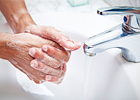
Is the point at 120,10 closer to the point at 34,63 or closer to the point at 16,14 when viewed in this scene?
the point at 34,63

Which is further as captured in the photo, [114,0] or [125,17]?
[114,0]

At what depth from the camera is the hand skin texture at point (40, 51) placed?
471mm

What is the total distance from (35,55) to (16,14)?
8.9 inches

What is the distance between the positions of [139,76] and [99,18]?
0.86 feet

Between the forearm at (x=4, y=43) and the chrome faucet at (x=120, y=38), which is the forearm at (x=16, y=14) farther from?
the chrome faucet at (x=120, y=38)

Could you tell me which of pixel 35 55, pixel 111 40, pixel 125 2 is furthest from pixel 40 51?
pixel 125 2

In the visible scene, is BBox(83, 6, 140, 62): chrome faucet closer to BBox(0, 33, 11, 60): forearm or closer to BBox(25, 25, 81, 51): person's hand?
BBox(25, 25, 81, 51): person's hand

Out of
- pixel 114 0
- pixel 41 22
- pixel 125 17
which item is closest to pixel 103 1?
pixel 114 0

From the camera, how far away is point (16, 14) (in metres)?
0.62

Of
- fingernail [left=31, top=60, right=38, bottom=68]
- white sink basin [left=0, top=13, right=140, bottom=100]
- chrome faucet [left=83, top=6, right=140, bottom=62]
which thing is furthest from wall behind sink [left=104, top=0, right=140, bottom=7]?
fingernail [left=31, top=60, right=38, bottom=68]

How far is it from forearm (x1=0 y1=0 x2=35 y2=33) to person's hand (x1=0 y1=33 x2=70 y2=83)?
0.11m

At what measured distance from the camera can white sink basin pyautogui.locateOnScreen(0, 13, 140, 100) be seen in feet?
1.54

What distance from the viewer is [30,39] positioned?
493 millimetres

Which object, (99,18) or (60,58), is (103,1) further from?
(60,58)
